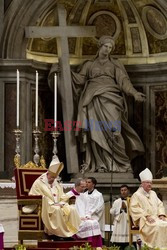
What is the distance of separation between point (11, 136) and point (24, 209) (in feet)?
11.9

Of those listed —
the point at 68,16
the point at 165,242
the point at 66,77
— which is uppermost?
the point at 68,16

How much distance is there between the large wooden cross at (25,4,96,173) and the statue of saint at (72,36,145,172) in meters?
0.18

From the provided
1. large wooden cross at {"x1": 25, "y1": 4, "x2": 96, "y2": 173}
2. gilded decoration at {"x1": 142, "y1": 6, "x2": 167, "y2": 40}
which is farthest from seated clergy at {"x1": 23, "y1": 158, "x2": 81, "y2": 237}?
gilded decoration at {"x1": 142, "y1": 6, "x2": 167, "y2": 40}

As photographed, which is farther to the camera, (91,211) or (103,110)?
(103,110)

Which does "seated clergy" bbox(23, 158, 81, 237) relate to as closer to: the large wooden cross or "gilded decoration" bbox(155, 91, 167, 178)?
the large wooden cross

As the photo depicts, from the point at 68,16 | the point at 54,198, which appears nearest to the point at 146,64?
the point at 68,16

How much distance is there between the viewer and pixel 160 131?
1859 cm

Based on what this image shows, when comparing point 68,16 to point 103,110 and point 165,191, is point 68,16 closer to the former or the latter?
point 103,110

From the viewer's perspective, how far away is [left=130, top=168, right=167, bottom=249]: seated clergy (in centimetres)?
1421

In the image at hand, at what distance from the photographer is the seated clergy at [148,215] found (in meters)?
14.2

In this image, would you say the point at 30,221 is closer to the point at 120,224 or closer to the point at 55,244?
the point at 55,244

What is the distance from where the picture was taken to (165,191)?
16250mm

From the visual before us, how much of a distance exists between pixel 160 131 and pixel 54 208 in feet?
15.4

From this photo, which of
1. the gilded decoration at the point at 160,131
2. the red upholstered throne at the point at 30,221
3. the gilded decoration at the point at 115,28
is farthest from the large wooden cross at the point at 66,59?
the red upholstered throne at the point at 30,221
